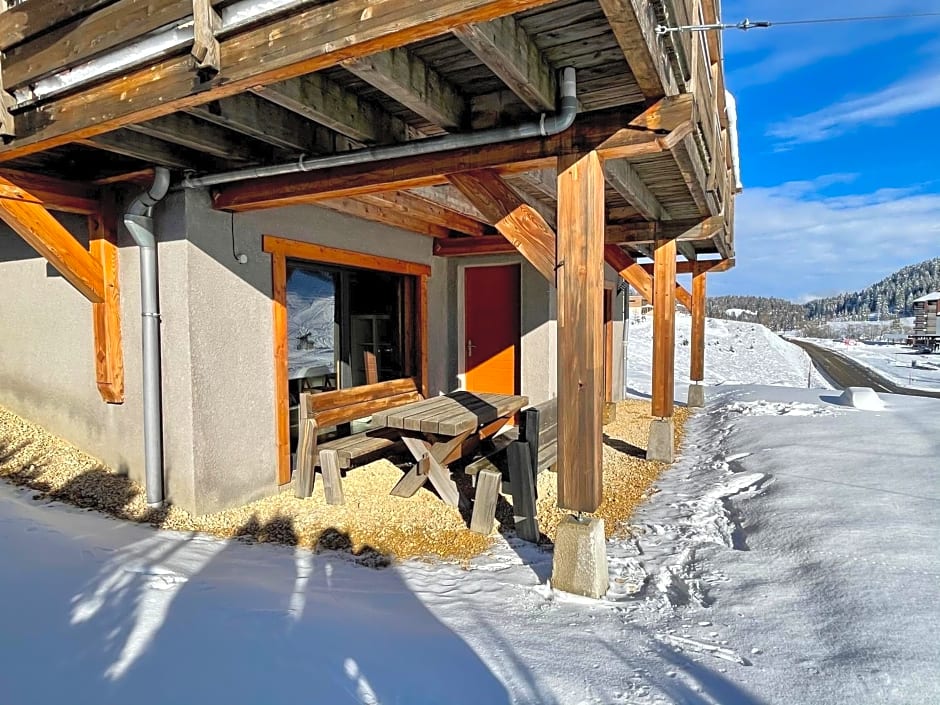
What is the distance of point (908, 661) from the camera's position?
74.3 inches

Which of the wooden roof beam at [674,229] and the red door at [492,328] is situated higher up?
the wooden roof beam at [674,229]

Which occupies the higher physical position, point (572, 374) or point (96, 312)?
point (96, 312)

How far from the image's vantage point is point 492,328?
678 centimetres

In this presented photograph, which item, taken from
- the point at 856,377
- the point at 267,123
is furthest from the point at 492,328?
the point at 856,377

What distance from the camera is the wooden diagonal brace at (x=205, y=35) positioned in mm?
1936

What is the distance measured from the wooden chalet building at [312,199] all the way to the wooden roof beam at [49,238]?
0.05 ft

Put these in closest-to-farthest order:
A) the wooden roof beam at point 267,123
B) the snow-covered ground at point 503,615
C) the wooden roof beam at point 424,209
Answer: the snow-covered ground at point 503,615, the wooden roof beam at point 267,123, the wooden roof beam at point 424,209

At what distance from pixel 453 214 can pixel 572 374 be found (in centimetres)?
342

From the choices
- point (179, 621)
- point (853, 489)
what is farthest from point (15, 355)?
point (853, 489)

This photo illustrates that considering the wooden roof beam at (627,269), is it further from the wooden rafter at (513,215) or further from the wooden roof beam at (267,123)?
the wooden roof beam at (267,123)

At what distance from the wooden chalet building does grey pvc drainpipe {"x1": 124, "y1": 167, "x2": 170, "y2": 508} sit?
0.02 meters

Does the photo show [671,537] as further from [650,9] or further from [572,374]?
[650,9]

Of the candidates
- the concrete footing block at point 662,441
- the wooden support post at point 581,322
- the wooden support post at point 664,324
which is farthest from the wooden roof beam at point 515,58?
the concrete footing block at point 662,441

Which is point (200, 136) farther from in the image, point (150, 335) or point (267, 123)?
point (150, 335)
